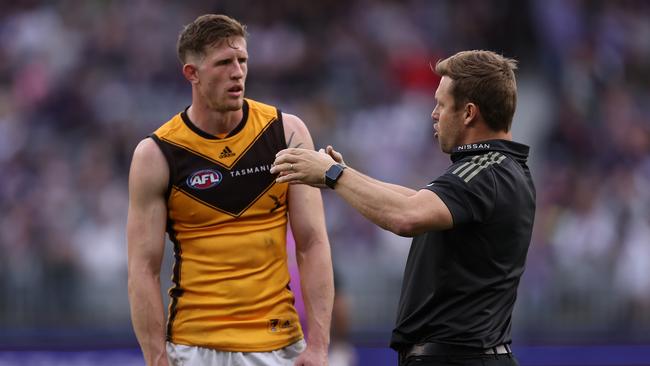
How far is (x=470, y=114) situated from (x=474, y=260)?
0.67 metres

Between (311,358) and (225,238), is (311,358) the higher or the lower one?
the lower one

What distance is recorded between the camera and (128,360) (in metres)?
10.6

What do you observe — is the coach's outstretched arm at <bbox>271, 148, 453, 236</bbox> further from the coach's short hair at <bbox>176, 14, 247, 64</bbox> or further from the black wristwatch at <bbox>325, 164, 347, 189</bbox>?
the coach's short hair at <bbox>176, 14, 247, 64</bbox>

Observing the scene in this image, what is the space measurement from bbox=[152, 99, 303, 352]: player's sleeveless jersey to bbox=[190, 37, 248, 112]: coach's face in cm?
17

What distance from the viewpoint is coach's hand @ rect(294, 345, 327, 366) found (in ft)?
19.0

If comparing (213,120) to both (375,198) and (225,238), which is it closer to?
(225,238)

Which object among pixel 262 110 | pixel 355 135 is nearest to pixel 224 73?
pixel 262 110

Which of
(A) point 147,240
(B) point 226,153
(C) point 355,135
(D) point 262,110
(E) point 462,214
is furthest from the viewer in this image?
(C) point 355,135

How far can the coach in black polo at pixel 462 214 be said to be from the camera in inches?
204

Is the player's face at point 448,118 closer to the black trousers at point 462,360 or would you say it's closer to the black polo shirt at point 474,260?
the black polo shirt at point 474,260

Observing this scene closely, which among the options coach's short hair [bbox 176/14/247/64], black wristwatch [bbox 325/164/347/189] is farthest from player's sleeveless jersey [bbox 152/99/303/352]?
black wristwatch [bbox 325/164/347/189]

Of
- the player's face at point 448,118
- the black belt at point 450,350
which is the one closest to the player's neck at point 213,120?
the player's face at point 448,118

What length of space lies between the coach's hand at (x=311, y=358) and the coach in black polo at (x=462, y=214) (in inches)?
18.1

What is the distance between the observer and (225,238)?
5.80 metres
